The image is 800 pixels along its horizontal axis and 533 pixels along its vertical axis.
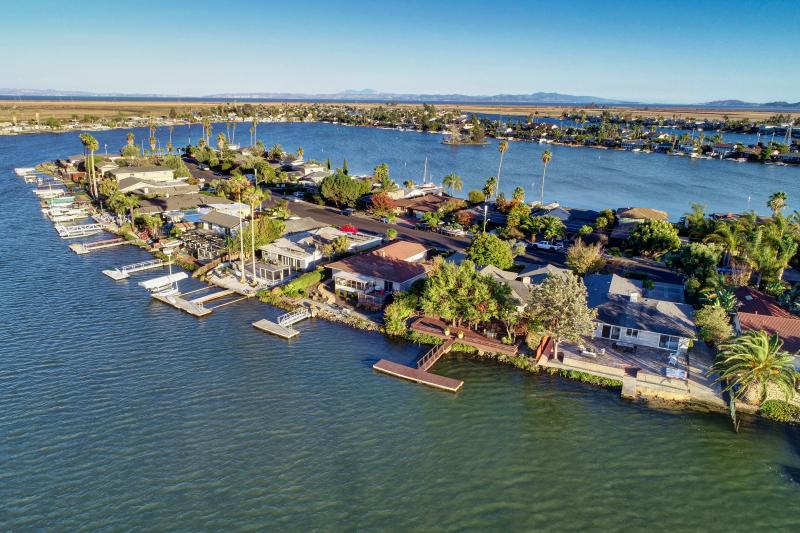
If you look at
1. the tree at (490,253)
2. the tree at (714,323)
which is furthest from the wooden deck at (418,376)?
the tree at (714,323)

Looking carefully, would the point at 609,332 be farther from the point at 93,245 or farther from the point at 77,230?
the point at 77,230

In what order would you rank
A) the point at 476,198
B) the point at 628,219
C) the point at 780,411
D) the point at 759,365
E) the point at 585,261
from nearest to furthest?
the point at 759,365 < the point at 780,411 < the point at 585,261 < the point at 628,219 < the point at 476,198

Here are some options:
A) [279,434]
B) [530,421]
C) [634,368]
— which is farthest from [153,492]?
[634,368]

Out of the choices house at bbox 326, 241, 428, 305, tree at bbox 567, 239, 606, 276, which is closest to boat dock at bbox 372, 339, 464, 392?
house at bbox 326, 241, 428, 305

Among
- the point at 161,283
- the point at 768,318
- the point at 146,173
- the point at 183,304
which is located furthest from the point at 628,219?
the point at 146,173

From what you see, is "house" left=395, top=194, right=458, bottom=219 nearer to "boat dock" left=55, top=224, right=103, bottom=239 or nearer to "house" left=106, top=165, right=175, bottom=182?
"boat dock" left=55, top=224, right=103, bottom=239

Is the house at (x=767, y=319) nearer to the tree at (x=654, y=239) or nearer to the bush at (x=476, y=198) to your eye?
the tree at (x=654, y=239)

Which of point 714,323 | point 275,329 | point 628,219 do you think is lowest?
point 275,329
